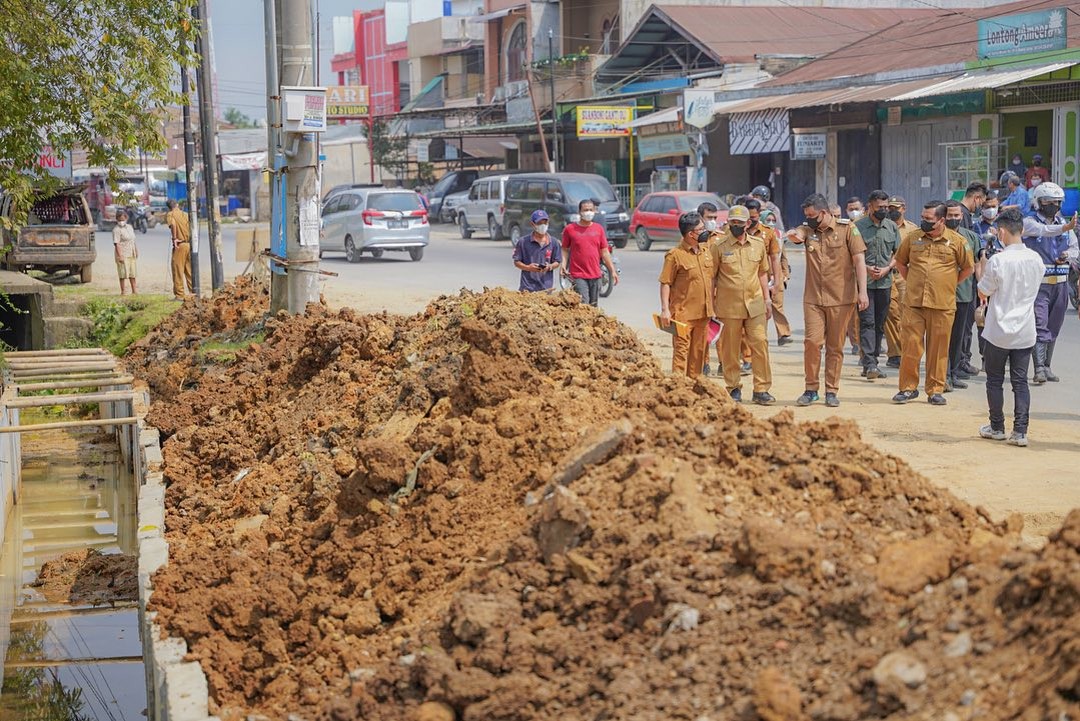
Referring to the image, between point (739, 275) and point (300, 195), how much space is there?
5.11 meters

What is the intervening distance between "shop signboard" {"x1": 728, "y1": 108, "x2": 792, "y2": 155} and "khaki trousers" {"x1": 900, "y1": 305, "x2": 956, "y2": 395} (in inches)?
828

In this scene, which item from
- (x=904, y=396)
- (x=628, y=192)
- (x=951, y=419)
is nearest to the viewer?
(x=951, y=419)

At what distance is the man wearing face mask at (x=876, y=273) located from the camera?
40.7 ft

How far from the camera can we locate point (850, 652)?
367cm

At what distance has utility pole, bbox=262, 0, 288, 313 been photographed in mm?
13805

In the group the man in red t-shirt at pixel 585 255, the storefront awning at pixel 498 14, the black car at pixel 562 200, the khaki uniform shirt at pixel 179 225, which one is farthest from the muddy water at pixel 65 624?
the storefront awning at pixel 498 14

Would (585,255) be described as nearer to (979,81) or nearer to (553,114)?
(979,81)

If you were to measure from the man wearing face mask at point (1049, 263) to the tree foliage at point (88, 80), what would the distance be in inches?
331

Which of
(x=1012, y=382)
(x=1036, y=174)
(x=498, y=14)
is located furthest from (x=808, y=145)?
(x=498, y=14)

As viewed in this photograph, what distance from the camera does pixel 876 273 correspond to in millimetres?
12359

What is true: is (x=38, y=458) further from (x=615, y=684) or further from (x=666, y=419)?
(x=615, y=684)

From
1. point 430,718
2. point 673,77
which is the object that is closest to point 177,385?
point 430,718

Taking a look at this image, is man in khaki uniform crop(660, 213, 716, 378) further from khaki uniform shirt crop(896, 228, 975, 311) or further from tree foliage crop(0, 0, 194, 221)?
tree foliage crop(0, 0, 194, 221)

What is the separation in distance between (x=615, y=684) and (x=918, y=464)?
5.24 meters
